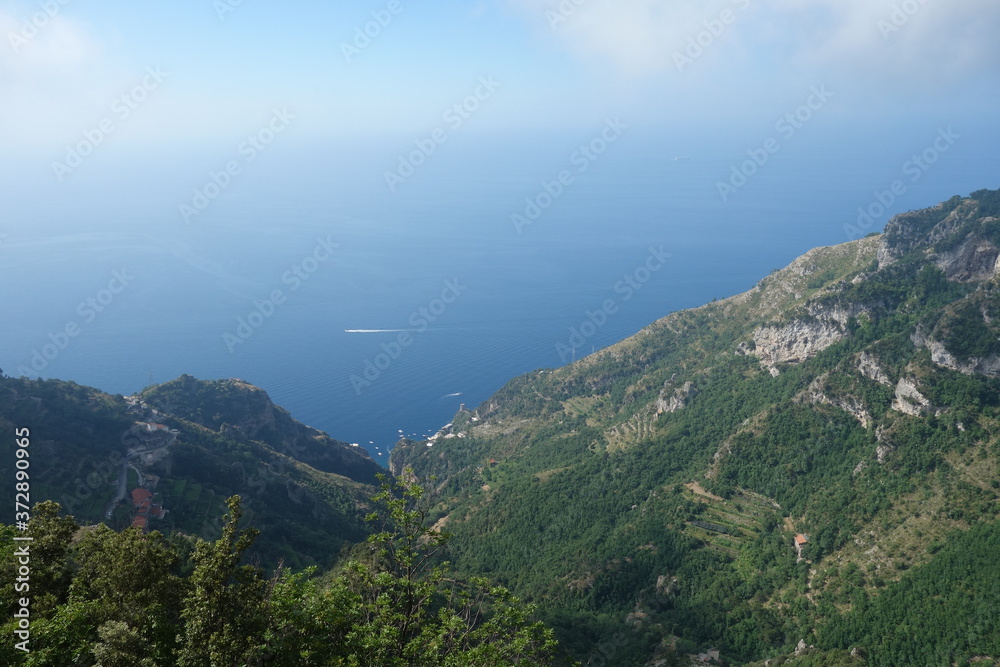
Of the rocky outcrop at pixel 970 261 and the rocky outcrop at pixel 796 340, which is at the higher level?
the rocky outcrop at pixel 970 261

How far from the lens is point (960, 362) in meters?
54.5

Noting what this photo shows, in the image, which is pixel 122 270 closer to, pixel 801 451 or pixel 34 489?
pixel 34 489

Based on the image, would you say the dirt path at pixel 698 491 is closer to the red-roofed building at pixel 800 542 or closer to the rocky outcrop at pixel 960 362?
the red-roofed building at pixel 800 542

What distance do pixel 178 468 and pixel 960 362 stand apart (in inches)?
2761

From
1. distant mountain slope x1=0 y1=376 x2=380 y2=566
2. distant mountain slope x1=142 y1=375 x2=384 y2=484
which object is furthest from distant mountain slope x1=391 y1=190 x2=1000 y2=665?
distant mountain slope x1=0 y1=376 x2=380 y2=566

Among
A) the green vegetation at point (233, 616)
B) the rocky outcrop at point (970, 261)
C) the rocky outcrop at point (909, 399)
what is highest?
the rocky outcrop at point (970, 261)

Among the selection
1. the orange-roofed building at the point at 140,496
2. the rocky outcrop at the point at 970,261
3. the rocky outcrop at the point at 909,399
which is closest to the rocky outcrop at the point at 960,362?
the rocky outcrop at the point at 909,399

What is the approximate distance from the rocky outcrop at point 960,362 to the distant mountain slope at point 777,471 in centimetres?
16

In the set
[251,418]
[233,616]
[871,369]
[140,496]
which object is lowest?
[233,616]

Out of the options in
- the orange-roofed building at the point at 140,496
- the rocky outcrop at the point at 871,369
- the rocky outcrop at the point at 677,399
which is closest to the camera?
the orange-roofed building at the point at 140,496

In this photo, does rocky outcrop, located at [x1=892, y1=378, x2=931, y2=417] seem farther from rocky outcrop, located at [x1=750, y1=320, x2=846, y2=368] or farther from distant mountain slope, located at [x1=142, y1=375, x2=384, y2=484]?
distant mountain slope, located at [x1=142, y1=375, x2=384, y2=484]

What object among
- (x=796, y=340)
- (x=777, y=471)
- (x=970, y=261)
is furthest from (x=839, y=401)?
(x=970, y=261)

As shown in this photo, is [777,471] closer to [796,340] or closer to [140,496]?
[796,340]

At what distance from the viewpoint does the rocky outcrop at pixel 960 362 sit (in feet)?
173
